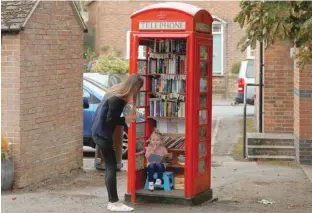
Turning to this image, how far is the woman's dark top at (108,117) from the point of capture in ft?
30.4

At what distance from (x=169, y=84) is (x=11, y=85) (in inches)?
90.8

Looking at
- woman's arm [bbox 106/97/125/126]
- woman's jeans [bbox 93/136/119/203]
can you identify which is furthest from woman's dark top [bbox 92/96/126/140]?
woman's jeans [bbox 93/136/119/203]

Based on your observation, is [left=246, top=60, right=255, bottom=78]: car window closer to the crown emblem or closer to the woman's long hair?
the crown emblem

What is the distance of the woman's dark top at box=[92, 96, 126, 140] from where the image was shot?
9.27 m

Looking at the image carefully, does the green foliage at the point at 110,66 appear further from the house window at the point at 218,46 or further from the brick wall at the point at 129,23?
the house window at the point at 218,46

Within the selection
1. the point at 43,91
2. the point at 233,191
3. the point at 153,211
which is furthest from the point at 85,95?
the point at 153,211

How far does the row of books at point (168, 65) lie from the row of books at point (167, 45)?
0.09 metres

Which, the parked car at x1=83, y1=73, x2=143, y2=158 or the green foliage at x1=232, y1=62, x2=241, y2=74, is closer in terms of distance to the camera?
the parked car at x1=83, y1=73, x2=143, y2=158

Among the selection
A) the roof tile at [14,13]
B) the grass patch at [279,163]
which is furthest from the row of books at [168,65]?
the grass patch at [279,163]

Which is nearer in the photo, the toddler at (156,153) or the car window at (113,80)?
the toddler at (156,153)

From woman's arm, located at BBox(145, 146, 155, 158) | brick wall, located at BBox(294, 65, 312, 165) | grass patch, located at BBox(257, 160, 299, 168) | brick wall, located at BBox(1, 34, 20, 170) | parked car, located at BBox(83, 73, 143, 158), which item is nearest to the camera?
woman's arm, located at BBox(145, 146, 155, 158)

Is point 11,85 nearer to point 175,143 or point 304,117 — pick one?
point 175,143

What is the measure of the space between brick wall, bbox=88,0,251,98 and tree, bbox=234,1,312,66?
77.8 feet

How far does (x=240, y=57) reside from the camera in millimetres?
33969
